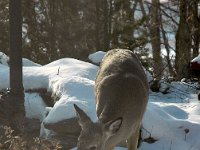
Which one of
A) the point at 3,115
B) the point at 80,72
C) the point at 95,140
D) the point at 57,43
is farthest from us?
the point at 57,43

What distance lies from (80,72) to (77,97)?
1.48 metres

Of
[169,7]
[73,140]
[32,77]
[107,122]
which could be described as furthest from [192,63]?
[169,7]

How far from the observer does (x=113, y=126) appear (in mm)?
5621

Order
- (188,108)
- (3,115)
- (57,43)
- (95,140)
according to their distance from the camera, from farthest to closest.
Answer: (57,43) < (188,108) < (3,115) < (95,140)

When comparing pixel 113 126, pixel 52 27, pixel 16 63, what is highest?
pixel 16 63

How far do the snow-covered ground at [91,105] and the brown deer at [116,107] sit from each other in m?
0.70

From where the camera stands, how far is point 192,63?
11102mm

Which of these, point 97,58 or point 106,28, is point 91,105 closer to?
point 97,58

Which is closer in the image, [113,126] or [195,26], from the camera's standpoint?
[113,126]

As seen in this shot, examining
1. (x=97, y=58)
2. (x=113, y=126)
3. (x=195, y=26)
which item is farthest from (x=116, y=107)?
(x=195, y=26)

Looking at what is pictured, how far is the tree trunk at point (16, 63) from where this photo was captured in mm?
6094

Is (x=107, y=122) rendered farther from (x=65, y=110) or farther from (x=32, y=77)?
(x=32, y=77)

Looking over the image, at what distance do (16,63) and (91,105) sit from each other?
1.72 meters

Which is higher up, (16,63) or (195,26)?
(16,63)
